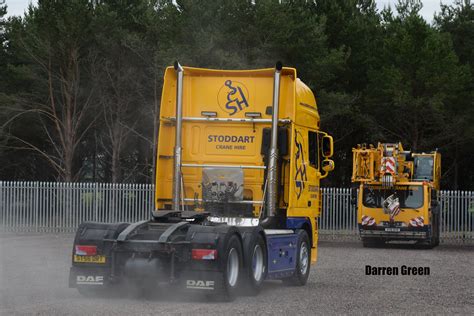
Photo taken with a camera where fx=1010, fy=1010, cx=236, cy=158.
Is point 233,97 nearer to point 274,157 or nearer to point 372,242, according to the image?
point 274,157

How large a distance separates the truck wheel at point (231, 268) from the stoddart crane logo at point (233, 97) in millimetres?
3448

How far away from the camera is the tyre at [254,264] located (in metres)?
14.7

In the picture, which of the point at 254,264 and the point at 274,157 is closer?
the point at 254,264

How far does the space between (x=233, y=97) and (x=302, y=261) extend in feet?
10.5

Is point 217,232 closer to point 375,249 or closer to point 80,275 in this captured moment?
point 80,275

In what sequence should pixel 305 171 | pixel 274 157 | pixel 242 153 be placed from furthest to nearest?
pixel 305 171, pixel 242 153, pixel 274 157

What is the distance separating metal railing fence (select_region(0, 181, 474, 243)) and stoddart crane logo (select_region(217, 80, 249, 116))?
21.1m

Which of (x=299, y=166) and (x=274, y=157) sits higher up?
(x=274, y=157)

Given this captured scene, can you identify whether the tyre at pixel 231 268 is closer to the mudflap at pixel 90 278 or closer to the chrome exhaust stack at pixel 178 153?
the mudflap at pixel 90 278

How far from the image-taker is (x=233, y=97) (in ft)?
57.0

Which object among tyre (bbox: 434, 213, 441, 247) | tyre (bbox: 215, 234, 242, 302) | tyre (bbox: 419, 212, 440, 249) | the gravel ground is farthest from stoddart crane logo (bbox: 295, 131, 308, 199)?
tyre (bbox: 434, 213, 441, 247)

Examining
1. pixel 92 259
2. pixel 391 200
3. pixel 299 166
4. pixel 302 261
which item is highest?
pixel 299 166

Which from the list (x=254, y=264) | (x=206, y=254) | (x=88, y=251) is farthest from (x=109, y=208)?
(x=206, y=254)

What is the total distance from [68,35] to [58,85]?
132 inches
